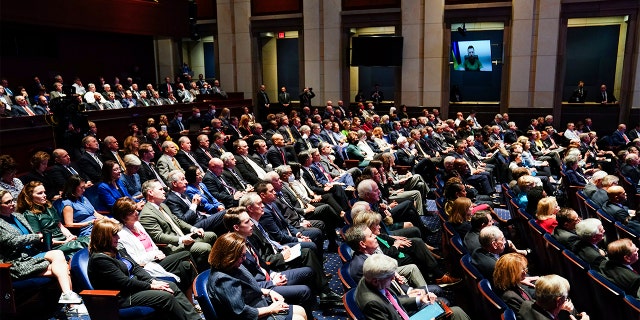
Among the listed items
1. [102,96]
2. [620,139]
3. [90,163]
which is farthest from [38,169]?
[620,139]

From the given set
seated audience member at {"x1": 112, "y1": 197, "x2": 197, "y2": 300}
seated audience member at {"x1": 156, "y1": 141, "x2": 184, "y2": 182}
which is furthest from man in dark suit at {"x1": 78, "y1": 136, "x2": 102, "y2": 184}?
seated audience member at {"x1": 112, "y1": 197, "x2": 197, "y2": 300}

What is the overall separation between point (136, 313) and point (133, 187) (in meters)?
2.59

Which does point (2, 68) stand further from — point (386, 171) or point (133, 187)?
point (386, 171)

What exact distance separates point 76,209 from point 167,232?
89 centimetres

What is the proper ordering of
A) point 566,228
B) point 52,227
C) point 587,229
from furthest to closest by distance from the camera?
point 566,228 → point 52,227 → point 587,229

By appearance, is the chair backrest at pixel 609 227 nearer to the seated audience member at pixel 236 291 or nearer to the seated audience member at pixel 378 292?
the seated audience member at pixel 378 292

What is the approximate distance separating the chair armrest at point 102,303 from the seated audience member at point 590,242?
3.41 m

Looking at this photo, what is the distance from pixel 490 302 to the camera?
2.88m

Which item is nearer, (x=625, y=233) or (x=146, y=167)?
(x=625, y=233)

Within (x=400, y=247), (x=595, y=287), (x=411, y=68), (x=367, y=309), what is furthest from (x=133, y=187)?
(x=411, y=68)

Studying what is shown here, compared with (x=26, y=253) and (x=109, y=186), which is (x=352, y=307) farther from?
(x=109, y=186)

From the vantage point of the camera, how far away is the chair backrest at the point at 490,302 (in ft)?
9.25

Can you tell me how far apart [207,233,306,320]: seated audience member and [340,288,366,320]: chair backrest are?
0.43 meters

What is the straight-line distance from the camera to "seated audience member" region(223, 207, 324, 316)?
3409 millimetres
